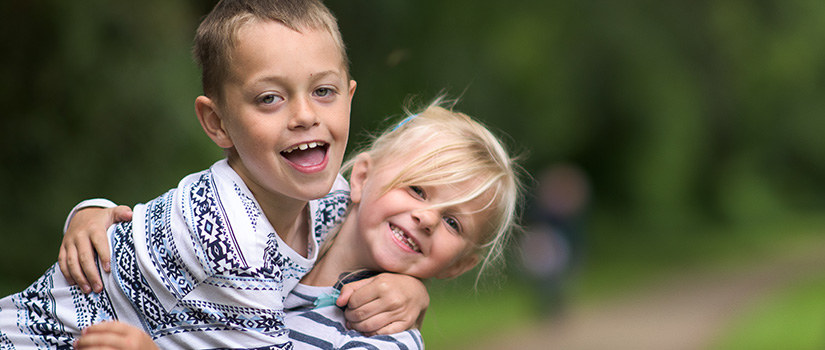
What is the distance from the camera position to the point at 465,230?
1.36 metres

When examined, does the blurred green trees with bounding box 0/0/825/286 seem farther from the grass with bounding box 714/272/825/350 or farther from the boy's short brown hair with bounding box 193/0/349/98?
the boy's short brown hair with bounding box 193/0/349/98

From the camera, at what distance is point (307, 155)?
116cm

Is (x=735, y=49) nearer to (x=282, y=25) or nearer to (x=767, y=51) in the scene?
(x=767, y=51)

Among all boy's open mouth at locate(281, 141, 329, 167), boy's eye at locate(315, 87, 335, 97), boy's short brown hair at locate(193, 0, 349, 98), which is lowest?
boy's open mouth at locate(281, 141, 329, 167)

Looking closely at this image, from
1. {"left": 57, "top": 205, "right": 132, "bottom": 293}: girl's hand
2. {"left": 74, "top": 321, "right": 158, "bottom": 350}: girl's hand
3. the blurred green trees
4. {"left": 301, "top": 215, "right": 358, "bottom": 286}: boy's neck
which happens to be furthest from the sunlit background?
{"left": 74, "top": 321, "right": 158, "bottom": 350}: girl's hand

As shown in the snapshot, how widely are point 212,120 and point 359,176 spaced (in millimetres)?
334

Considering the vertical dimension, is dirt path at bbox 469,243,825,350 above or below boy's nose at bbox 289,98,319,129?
below

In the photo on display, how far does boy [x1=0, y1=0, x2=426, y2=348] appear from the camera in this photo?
1.10 m

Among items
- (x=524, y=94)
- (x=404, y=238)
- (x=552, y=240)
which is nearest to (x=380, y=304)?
(x=404, y=238)

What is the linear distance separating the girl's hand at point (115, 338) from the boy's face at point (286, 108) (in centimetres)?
27

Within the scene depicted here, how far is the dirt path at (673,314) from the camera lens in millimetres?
4492

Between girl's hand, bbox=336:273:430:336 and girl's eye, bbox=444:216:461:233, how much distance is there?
0.12 metres

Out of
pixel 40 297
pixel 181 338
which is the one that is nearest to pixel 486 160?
pixel 181 338

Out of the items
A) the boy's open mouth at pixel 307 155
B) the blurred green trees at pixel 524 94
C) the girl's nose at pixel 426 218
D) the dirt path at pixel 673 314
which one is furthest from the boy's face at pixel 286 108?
the dirt path at pixel 673 314
